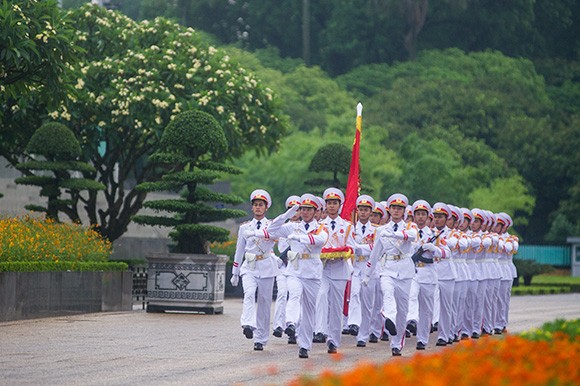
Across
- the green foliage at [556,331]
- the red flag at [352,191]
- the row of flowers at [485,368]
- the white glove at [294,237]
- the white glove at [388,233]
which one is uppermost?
the red flag at [352,191]

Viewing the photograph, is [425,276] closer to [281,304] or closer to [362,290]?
[362,290]

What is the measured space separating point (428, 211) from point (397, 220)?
4.10 ft

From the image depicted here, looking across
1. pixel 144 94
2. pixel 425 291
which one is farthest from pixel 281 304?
pixel 144 94

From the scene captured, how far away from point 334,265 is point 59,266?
304 inches

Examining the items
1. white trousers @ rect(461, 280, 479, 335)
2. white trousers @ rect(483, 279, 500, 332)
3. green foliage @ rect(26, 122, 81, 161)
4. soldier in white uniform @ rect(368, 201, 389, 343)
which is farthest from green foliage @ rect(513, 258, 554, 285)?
soldier in white uniform @ rect(368, 201, 389, 343)

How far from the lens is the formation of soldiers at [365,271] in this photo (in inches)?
757

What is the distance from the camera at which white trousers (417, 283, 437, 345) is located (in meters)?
21.1

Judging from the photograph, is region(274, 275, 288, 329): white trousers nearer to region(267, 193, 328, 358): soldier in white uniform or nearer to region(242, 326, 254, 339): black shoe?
region(242, 326, 254, 339): black shoe

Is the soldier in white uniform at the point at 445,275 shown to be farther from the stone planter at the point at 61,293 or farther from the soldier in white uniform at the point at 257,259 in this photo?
the stone planter at the point at 61,293

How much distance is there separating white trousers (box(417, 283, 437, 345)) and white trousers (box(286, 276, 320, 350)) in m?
2.41

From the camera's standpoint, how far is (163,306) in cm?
2798

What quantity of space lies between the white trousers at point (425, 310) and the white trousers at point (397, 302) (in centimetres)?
67

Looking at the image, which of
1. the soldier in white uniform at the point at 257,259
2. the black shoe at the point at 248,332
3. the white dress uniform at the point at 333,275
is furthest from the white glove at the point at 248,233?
the black shoe at the point at 248,332

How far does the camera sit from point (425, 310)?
21.2 metres
